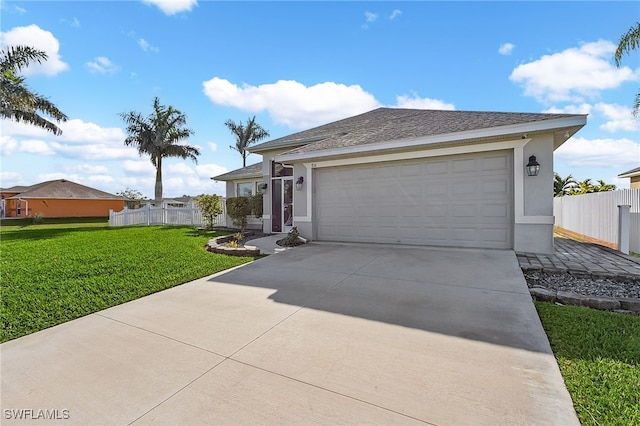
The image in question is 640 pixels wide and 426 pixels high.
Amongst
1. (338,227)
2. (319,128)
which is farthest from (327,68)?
(338,227)

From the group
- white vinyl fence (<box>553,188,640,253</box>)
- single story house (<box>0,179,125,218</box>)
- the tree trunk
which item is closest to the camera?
white vinyl fence (<box>553,188,640,253</box>)

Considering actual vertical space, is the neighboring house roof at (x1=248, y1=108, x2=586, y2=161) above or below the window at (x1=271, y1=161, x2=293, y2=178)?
above

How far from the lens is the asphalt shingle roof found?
23.1 ft

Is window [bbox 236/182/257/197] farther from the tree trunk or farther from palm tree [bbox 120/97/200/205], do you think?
palm tree [bbox 120/97/200/205]

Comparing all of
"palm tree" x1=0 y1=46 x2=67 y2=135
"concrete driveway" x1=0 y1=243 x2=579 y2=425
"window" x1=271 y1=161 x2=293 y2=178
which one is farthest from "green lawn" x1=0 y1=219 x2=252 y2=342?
"palm tree" x1=0 y1=46 x2=67 y2=135

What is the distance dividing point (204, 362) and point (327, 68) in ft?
39.5

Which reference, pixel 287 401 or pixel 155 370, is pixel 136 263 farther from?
pixel 287 401

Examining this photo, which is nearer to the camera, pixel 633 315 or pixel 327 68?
pixel 633 315

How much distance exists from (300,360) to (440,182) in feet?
20.5

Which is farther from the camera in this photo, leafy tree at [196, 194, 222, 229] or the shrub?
leafy tree at [196, 194, 222, 229]

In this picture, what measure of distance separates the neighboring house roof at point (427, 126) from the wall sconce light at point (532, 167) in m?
0.64

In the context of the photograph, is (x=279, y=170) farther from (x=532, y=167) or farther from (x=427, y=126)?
(x=532, y=167)

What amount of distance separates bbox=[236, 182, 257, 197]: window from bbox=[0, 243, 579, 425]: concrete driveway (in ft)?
33.6

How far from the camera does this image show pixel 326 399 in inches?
82.0
